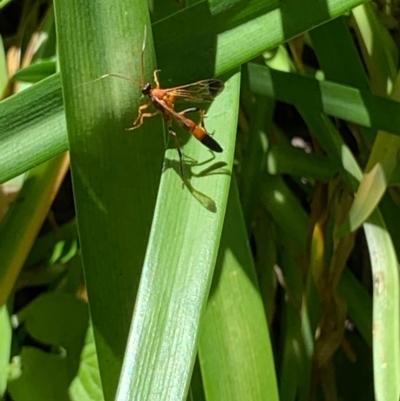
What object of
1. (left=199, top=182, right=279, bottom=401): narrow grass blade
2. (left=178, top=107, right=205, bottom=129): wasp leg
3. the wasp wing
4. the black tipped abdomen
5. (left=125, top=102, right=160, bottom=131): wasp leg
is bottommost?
(left=199, top=182, right=279, bottom=401): narrow grass blade

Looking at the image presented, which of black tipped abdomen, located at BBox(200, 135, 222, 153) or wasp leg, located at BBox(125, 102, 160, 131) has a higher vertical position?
wasp leg, located at BBox(125, 102, 160, 131)

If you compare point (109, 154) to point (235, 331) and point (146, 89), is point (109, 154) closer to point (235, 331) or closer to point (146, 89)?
point (146, 89)

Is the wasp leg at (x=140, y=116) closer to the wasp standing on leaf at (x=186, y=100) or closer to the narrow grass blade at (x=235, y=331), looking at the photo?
the wasp standing on leaf at (x=186, y=100)

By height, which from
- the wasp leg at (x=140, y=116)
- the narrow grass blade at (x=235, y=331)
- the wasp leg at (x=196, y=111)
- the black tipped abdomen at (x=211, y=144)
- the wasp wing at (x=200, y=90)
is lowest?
the narrow grass blade at (x=235, y=331)

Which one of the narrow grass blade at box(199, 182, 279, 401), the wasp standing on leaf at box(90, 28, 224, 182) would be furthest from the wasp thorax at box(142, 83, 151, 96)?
the narrow grass blade at box(199, 182, 279, 401)

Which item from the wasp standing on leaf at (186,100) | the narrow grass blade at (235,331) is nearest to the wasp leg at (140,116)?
the wasp standing on leaf at (186,100)

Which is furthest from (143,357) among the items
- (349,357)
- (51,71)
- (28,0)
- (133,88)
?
(28,0)

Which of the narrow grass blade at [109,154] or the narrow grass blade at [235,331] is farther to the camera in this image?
the narrow grass blade at [235,331]

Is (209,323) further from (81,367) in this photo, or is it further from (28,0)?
(28,0)

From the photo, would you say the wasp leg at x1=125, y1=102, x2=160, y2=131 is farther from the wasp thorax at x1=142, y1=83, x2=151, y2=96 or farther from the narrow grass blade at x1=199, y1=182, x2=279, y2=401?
the narrow grass blade at x1=199, y1=182, x2=279, y2=401

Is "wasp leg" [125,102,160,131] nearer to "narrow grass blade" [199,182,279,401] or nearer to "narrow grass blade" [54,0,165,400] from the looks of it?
"narrow grass blade" [54,0,165,400]

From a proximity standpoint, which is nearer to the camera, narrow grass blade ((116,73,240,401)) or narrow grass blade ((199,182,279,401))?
narrow grass blade ((116,73,240,401))
